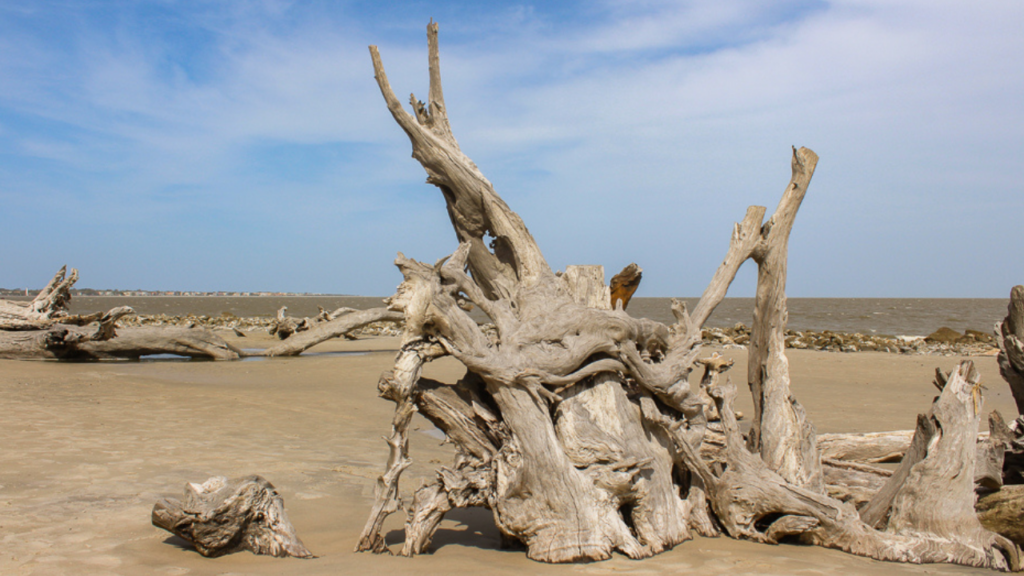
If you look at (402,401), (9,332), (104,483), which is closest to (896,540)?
(402,401)

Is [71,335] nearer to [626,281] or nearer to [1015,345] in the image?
[626,281]

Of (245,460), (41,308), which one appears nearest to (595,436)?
(245,460)

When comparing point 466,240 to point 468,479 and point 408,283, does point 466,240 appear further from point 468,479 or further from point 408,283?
point 468,479

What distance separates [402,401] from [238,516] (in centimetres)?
122

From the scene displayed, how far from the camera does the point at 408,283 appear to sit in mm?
4309

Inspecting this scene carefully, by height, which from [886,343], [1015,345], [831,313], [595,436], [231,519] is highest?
[1015,345]

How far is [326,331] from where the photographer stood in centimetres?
1733

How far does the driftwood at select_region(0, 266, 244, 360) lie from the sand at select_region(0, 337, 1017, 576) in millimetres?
765

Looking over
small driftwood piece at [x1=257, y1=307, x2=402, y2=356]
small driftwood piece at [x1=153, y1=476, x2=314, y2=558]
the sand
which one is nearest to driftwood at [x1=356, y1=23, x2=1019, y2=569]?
the sand

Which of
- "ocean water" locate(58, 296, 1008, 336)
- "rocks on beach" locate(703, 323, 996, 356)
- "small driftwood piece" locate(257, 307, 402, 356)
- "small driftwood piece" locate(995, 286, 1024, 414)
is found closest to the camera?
"small driftwood piece" locate(995, 286, 1024, 414)

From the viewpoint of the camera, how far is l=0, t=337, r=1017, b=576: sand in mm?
3838

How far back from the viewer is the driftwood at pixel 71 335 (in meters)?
13.9

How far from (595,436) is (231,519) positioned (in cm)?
237

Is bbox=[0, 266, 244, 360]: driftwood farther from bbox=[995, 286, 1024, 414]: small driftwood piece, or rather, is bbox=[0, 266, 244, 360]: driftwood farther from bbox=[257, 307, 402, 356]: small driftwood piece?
bbox=[995, 286, 1024, 414]: small driftwood piece
